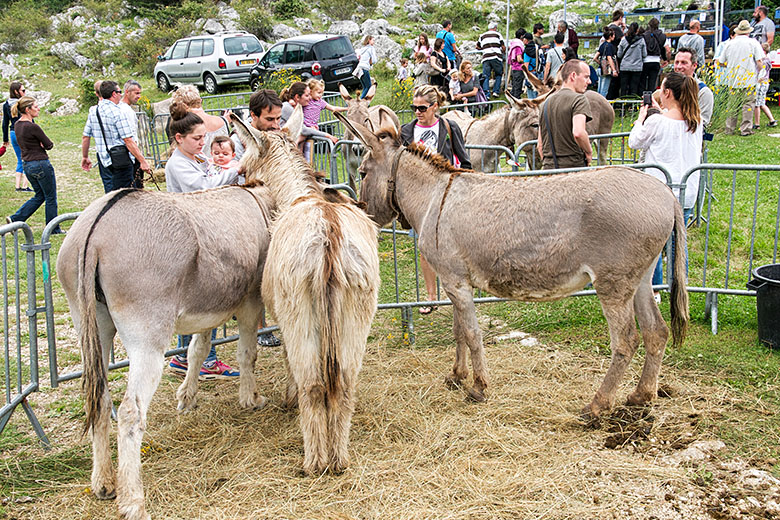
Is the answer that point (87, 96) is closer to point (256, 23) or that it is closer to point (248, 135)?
point (256, 23)

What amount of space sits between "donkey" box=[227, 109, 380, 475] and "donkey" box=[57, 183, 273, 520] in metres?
0.39

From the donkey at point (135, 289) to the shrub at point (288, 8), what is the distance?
37.3 meters

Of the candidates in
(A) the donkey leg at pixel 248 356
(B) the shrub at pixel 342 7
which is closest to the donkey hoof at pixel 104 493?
(A) the donkey leg at pixel 248 356

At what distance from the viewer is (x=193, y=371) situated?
482 cm

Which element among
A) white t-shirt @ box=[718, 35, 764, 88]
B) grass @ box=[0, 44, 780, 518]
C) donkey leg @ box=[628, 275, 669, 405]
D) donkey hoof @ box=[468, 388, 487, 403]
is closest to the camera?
grass @ box=[0, 44, 780, 518]

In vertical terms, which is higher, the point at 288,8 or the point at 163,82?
the point at 288,8

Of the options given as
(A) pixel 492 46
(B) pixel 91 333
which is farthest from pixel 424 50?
(B) pixel 91 333

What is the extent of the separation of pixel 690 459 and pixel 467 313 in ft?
5.55

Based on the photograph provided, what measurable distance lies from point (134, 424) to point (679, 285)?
3.72 metres

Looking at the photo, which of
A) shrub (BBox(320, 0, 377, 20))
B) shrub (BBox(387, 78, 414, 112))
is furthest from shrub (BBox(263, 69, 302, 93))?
shrub (BBox(320, 0, 377, 20))

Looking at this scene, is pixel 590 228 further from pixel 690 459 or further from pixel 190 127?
pixel 190 127

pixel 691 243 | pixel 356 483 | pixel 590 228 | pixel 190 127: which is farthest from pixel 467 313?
pixel 691 243

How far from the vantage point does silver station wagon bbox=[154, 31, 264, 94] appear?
2383 centimetres

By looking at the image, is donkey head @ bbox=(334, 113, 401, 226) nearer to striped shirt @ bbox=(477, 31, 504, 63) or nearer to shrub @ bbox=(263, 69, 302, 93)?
shrub @ bbox=(263, 69, 302, 93)
